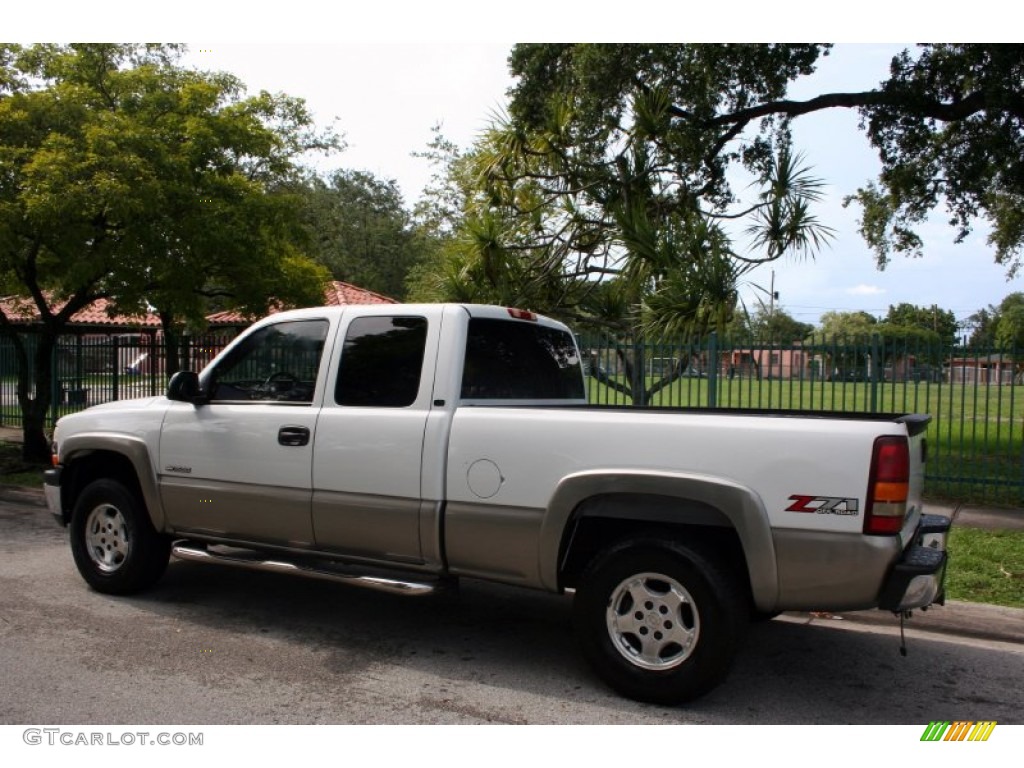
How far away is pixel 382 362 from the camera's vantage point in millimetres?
5137

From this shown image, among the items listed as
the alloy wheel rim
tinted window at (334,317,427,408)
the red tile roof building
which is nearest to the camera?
the alloy wheel rim

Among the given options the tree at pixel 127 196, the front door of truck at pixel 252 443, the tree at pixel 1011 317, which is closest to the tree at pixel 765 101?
the tree at pixel 127 196

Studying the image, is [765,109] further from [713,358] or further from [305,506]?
[305,506]

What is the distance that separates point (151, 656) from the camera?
16.0ft

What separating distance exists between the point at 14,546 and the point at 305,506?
4.32 meters

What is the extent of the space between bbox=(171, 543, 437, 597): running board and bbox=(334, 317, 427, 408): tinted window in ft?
3.21

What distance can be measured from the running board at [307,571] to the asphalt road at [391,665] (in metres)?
0.41

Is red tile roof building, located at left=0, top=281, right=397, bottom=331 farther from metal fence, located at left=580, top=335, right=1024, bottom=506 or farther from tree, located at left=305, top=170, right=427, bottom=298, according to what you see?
tree, located at left=305, top=170, right=427, bottom=298

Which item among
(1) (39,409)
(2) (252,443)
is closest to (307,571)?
(2) (252,443)

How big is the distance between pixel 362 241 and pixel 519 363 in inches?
1513

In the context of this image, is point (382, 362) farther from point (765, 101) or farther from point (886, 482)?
point (765, 101)

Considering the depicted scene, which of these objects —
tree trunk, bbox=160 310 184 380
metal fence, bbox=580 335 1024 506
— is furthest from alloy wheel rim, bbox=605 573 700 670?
tree trunk, bbox=160 310 184 380

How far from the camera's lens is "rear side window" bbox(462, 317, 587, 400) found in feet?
16.9
